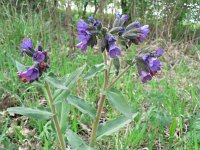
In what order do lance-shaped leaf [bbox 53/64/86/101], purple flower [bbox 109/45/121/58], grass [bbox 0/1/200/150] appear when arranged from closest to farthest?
Result: purple flower [bbox 109/45/121/58] → lance-shaped leaf [bbox 53/64/86/101] → grass [bbox 0/1/200/150]

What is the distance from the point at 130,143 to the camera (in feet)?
7.21

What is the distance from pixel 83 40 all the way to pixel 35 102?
1.27m

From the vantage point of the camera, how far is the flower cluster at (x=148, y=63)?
151cm

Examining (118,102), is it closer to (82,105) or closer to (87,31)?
(82,105)

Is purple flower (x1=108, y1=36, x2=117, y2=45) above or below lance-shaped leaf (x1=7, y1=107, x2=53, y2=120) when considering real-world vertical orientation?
above

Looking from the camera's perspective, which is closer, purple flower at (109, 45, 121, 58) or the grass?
purple flower at (109, 45, 121, 58)

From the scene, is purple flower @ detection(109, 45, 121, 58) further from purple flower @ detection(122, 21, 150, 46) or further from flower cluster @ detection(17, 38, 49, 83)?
flower cluster @ detection(17, 38, 49, 83)

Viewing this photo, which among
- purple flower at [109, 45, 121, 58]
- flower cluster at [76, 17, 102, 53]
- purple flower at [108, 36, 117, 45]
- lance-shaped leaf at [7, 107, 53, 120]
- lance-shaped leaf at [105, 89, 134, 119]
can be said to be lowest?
lance-shaped leaf at [7, 107, 53, 120]

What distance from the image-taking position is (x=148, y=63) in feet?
4.99

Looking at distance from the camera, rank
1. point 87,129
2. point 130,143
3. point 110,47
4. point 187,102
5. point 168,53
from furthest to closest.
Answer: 1. point 168,53
2. point 187,102
3. point 87,129
4. point 130,143
5. point 110,47

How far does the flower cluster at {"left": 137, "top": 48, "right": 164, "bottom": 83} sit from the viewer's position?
151cm

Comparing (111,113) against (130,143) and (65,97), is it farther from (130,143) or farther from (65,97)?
(65,97)

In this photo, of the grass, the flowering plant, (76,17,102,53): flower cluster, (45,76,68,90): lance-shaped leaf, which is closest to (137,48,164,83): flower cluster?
the flowering plant

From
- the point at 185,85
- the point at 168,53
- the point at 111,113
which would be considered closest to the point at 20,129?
the point at 111,113
